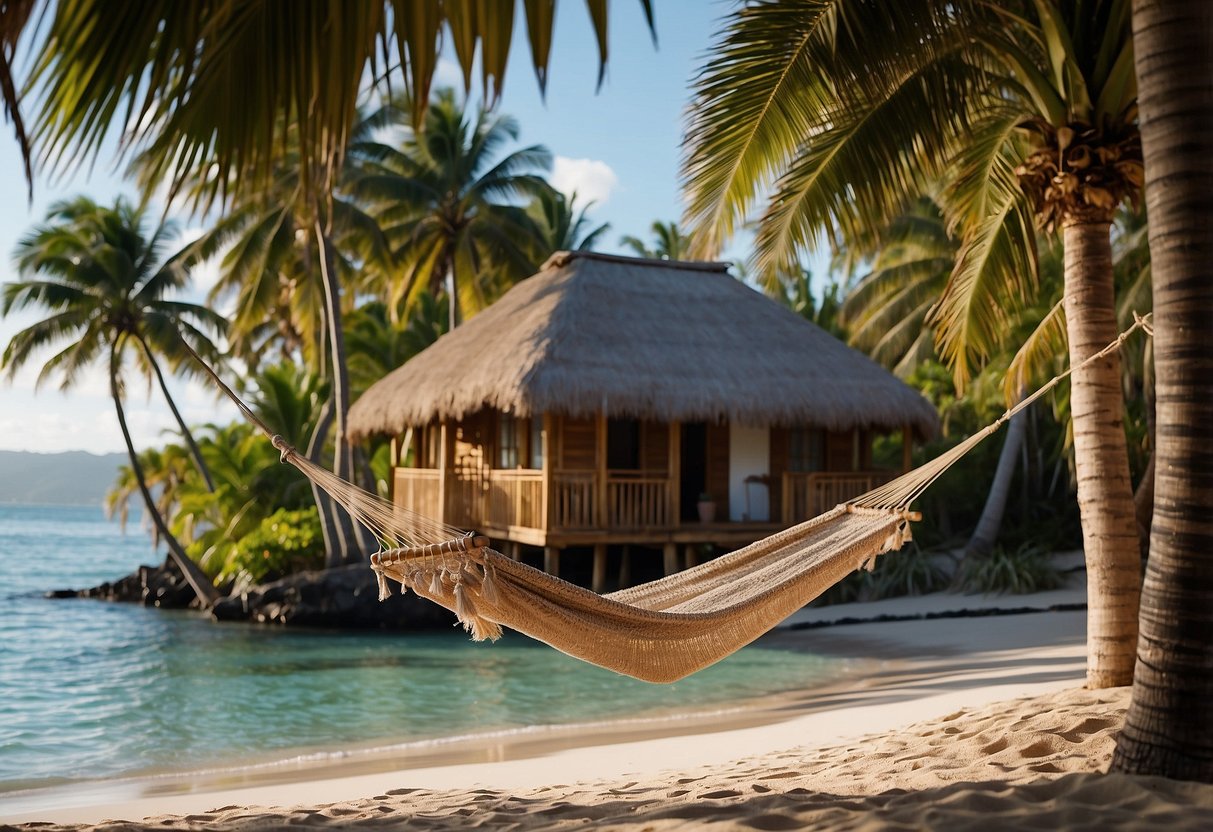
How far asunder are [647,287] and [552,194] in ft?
21.7

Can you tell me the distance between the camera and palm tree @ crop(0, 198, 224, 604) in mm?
14039

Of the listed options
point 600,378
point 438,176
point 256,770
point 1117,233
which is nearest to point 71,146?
point 256,770

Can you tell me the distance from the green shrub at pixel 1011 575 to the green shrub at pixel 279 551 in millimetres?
7722

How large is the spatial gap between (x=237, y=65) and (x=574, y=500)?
792 cm

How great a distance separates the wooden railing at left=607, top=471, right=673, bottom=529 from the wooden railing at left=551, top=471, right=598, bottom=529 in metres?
0.20

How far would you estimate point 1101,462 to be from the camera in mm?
4160

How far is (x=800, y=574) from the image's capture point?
12.7ft

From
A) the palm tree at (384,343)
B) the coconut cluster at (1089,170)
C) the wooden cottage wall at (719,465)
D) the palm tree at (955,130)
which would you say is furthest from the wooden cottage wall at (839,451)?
the coconut cluster at (1089,170)

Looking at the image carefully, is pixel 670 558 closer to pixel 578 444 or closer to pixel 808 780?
pixel 578 444

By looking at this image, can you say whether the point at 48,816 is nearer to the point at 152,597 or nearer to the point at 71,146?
the point at 71,146

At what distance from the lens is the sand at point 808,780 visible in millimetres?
2348

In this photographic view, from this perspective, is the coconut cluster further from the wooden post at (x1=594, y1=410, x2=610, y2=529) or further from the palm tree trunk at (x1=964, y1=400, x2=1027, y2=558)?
the palm tree trunk at (x1=964, y1=400, x2=1027, y2=558)

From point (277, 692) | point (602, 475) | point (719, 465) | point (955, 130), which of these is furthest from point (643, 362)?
point (955, 130)

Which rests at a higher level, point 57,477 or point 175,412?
point 175,412
